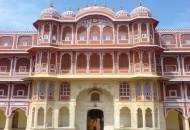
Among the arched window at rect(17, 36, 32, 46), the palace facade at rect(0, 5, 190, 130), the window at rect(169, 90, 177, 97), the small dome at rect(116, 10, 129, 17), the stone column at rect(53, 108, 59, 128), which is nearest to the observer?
the stone column at rect(53, 108, 59, 128)

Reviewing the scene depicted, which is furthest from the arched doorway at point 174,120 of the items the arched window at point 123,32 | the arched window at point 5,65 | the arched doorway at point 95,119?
the arched window at point 5,65

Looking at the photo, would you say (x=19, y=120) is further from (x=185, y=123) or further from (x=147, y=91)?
(x=185, y=123)

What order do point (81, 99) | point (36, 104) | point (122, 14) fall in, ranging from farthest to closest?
point (122, 14) → point (81, 99) → point (36, 104)

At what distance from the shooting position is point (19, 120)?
112ft

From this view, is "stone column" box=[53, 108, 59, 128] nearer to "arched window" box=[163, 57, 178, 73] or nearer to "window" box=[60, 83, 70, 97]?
"window" box=[60, 83, 70, 97]

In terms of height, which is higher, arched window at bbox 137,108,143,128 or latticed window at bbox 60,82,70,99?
latticed window at bbox 60,82,70,99

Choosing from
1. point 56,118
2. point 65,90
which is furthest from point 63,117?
point 65,90

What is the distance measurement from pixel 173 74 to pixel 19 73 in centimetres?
1899

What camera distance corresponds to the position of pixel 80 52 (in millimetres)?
32094

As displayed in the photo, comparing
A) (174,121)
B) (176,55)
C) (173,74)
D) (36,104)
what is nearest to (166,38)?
(176,55)

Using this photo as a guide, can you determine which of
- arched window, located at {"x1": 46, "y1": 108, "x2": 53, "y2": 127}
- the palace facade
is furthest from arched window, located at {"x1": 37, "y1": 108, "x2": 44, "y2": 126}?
arched window, located at {"x1": 46, "y1": 108, "x2": 53, "y2": 127}

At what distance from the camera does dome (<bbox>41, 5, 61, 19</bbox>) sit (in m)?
33.1

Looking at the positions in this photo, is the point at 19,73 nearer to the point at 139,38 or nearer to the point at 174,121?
the point at 139,38

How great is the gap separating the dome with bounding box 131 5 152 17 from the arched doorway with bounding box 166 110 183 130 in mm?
12210
